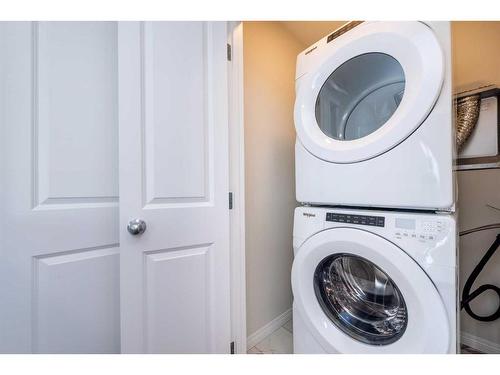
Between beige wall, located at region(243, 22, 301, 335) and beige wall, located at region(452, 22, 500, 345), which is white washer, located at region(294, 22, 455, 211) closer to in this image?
beige wall, located at region(243, 22, 301, 335)

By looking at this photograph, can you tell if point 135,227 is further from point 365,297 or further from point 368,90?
point 368,90

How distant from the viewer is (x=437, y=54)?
66cm

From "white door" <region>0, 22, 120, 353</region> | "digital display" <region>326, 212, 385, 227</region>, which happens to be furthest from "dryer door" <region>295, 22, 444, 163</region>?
"white door" <region>0, 22, 120, 353</region>

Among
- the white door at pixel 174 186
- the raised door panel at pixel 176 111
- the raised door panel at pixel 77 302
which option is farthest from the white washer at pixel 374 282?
the raised door panel at pixel 77 302

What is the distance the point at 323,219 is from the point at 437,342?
463mm

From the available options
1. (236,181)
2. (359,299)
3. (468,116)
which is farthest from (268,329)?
(468,116)

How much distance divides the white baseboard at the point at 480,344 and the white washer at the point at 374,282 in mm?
916

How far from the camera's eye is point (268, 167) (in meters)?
1.44

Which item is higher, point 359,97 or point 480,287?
point 359,97

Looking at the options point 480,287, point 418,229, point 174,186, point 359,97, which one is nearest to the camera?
point 418,229

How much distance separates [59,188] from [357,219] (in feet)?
3.50

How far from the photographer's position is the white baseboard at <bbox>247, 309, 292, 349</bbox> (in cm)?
131
